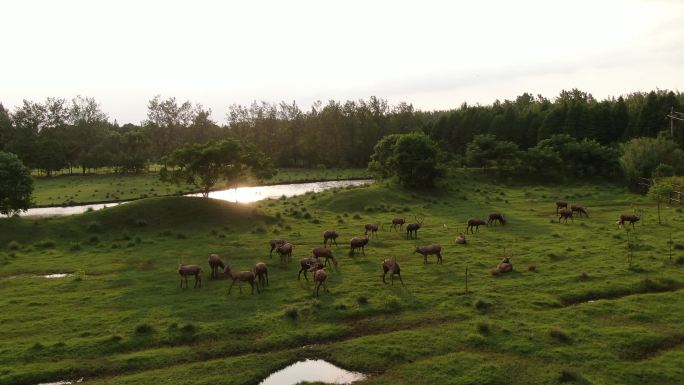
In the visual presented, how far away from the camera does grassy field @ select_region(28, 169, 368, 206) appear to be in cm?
6712

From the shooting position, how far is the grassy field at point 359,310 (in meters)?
16.8

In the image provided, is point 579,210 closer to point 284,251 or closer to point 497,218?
point 497,218

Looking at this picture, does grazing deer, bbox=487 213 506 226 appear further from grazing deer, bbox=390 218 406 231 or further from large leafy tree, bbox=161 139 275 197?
large leafy tree, bbox=161 139 275 197

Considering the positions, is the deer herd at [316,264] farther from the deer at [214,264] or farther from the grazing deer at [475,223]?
the grazing deer at [475,223]

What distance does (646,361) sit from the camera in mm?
16641

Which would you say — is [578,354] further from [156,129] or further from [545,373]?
[156,129]

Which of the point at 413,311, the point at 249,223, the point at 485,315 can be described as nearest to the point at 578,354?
the point at 485,315

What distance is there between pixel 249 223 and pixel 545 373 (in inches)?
1211

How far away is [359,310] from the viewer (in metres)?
21.4

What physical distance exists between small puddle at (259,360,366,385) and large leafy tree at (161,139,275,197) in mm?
34100

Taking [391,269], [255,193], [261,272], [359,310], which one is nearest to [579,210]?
[391,269]

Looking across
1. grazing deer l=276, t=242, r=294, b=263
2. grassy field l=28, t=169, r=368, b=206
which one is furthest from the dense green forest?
grazing deer l=276, t=242, r=294, b=263

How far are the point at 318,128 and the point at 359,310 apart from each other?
101 metres

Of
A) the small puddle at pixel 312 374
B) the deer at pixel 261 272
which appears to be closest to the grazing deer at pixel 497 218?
the deer at pixel 261 272
